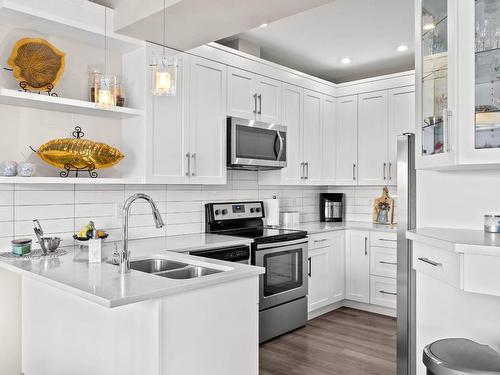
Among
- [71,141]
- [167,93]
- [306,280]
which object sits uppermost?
[167,93]

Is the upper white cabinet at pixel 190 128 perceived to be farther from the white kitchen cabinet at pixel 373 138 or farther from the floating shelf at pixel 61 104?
the white kitchen cabinet at pixel 373 138

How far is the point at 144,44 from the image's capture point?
2912 millimetres

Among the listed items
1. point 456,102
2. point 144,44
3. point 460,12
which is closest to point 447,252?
point 456,102

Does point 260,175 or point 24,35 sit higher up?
point 24,35

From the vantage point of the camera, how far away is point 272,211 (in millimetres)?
4203

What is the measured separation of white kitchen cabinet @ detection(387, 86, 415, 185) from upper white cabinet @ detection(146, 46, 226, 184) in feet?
6.45

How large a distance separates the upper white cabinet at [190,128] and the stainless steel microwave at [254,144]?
0.08 m

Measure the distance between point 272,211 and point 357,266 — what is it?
1087mm

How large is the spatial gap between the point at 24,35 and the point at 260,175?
2370mm

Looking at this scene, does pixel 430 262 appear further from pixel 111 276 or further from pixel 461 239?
pixel 111 276

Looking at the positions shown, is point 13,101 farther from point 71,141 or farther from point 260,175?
point 260,175

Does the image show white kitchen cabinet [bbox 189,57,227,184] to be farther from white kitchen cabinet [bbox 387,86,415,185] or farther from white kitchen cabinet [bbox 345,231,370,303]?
white kitchen cabinet [bbox 387,86,415,185]

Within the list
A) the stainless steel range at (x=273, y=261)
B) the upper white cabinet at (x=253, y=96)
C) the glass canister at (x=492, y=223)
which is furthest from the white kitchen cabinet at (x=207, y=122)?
the glass canister at (x=492, y=223)

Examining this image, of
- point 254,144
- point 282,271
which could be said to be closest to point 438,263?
point 282,271
